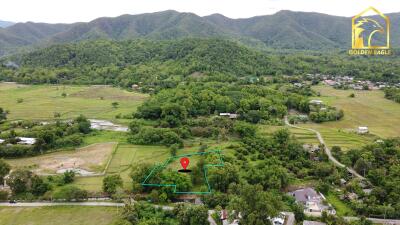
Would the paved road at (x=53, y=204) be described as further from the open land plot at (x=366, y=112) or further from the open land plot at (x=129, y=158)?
the open land plot at (x=366, y=112)

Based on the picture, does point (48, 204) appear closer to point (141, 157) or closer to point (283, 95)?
point (141, 157)

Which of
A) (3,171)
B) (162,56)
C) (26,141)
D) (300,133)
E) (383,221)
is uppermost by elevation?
(162,56)

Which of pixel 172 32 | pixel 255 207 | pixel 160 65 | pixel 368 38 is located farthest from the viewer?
pixel 172 32

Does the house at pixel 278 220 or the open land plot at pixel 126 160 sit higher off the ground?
the open land plot at pixel 126 160

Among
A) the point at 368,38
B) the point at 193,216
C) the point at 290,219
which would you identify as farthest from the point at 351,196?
the point at 368,38

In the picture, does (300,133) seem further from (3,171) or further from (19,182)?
(3,171)

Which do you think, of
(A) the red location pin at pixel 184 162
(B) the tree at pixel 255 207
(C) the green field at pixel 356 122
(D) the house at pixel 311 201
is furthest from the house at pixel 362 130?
(B) the tree at pixel 255 207
